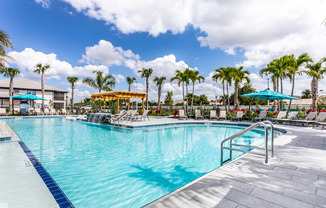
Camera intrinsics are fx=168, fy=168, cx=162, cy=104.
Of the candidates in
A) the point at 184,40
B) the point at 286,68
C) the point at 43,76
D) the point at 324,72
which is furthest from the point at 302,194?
the point at 43,76

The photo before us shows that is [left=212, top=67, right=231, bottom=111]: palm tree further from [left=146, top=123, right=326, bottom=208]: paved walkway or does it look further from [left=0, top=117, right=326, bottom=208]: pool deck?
[left=146, top=123, right=326, bottom=208]: paved walkway

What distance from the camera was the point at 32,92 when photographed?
1244 inches

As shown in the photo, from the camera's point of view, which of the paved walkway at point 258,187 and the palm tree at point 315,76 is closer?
the paved walkway at point 258,187

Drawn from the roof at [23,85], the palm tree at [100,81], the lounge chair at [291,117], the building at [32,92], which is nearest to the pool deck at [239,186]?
the lounge chair at [291,117]

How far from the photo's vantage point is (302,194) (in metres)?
2.23

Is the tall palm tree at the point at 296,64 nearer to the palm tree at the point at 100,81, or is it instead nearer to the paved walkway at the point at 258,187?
the paved walkway at the point at 258,187

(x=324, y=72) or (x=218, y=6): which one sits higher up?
(x=218, y=6)

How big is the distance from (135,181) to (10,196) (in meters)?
1.96

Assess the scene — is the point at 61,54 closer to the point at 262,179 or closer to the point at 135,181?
the point at 135,181

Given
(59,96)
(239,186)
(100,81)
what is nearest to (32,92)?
(59,96)

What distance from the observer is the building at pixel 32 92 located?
1134 inches

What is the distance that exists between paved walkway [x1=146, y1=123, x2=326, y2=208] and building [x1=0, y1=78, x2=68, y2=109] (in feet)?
101

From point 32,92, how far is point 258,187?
39207mm

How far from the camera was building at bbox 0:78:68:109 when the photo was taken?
28.8 meters
